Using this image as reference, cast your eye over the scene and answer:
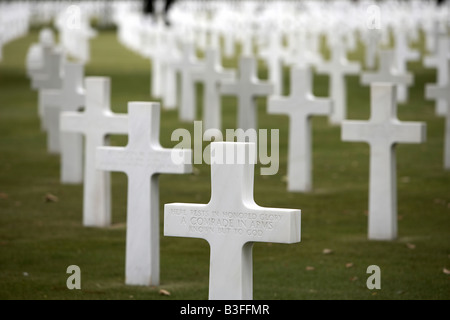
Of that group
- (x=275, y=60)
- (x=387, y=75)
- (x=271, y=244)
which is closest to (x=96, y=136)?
(x=271, y=244)

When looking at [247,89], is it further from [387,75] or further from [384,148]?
[384,148]

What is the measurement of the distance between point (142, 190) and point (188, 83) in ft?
38.5

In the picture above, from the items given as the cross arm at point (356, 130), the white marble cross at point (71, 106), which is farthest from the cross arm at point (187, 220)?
the white marble cross at point (71, 106)

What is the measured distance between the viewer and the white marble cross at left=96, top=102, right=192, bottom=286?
26.5 feet

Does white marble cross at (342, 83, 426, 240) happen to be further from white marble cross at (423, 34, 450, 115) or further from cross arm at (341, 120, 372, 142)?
white marble cross at (423, 34, 450, 115)

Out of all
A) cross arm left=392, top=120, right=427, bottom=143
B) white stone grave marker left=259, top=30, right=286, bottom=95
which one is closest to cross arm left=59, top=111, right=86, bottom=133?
cross arm left=392, top=120, right=427, bottom=143

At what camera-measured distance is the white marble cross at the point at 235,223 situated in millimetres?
6266

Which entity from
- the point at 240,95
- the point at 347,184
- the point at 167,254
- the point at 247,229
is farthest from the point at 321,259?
the point at 240,95

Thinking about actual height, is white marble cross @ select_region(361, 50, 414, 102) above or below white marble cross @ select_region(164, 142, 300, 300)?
above

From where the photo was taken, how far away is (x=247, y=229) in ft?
20.7

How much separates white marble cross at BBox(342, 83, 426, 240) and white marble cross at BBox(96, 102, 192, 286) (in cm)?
262

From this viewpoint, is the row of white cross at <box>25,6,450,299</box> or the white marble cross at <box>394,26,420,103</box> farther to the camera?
the white marble cross at <box>394,26,420,103</box>

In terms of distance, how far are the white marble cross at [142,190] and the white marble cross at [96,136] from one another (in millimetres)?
2021

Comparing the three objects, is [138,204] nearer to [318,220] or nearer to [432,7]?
[318,220]
